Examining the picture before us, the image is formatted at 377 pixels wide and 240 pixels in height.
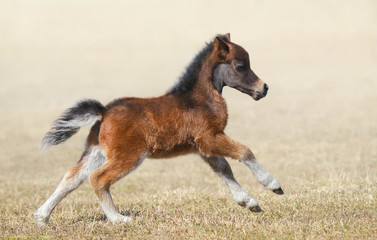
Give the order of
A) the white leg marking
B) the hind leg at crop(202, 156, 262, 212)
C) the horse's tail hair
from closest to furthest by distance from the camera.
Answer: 1. the white leg marking
2. the horse's tail hair
3. the hind leg at crop(202, 156, 262, 212)

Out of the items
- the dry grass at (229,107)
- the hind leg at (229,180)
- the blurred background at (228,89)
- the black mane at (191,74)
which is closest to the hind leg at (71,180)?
the dry grass at (229,107)

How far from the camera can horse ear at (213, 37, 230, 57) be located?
6.96 metres

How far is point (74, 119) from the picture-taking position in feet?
22.2

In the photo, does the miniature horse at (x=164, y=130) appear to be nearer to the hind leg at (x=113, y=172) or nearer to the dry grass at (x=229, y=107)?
the hind leg at (x=113, y=172)

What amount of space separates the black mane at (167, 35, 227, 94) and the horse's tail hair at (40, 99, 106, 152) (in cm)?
92

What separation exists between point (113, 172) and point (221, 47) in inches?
76.6

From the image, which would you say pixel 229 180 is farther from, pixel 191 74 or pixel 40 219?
pixel 40 219

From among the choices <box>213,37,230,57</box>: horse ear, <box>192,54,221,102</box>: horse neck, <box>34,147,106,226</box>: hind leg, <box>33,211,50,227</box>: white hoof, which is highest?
<box>213,37,230,57</box>: horse ear

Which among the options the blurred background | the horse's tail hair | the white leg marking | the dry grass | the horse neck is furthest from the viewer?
the blurred background

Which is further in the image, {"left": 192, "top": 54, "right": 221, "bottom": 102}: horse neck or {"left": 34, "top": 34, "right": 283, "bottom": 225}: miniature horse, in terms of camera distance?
{"left": 192, "top": 54, "right": 221, "bottom": 102}: horse neck

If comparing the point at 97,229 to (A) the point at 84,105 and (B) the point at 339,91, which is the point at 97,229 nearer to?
(A) the point at 84,105

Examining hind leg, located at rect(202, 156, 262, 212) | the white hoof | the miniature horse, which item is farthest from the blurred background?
the white hoof

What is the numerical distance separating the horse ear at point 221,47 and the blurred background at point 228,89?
721 mm

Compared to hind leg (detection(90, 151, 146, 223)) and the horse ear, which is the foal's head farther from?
hind leg (detection(90, 151, 146, 223))
